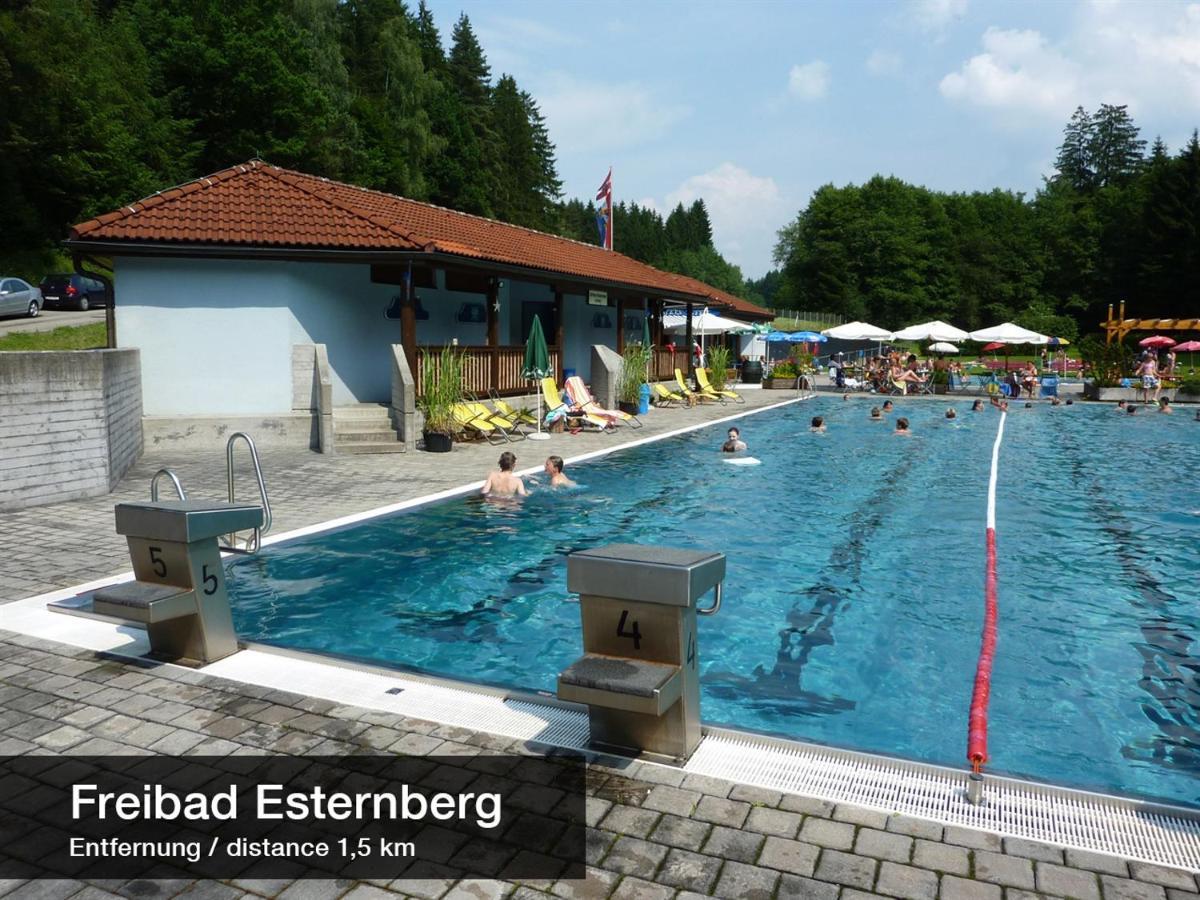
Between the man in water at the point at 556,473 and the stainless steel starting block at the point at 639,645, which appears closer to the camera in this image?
the stainless steel starting block at the point at 639,645

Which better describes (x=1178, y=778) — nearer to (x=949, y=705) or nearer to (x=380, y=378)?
(x=949, y=705)

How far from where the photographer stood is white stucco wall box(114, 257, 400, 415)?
1499cm

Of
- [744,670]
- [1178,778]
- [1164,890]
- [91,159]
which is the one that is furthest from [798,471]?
[91,159]

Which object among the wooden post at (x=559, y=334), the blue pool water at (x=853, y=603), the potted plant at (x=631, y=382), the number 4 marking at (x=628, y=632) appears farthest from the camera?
the potted plant at (x=631, y=382)

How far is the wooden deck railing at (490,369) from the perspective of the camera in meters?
17.0

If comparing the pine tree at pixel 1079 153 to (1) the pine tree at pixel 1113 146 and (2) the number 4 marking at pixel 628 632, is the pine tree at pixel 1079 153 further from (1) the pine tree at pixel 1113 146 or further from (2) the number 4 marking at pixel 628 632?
(2) the number 4 marking at pixel 628 632

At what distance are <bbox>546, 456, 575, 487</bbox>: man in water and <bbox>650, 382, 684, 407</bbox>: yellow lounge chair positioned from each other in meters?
13.8

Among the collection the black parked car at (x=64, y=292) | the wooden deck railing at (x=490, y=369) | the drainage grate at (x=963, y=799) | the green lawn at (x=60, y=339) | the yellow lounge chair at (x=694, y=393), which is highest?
the black parked car at (x=64, y=292)

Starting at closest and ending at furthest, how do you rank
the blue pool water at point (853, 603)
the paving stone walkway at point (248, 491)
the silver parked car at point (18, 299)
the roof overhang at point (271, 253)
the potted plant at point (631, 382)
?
the blue pool water at point (853, 603)
the paving stone walkway at point (248, 491)
the roof overhang at point (271, 253)
the potted plant at point (631, 382)
the silver parked car at point (18, 299)

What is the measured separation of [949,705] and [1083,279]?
261 ft

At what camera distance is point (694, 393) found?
1078 inches

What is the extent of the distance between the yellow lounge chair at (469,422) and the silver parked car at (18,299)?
66.2 feet

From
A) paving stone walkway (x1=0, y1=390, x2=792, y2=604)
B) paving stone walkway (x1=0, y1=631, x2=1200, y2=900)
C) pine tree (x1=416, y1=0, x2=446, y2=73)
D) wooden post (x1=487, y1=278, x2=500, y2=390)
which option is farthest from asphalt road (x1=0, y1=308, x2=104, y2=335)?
pine tree (x1=416, y1=0, x2=446, y2=73)

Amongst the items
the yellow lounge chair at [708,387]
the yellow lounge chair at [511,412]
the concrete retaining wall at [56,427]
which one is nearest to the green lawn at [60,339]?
the yellow lounge chair at [511,412]
